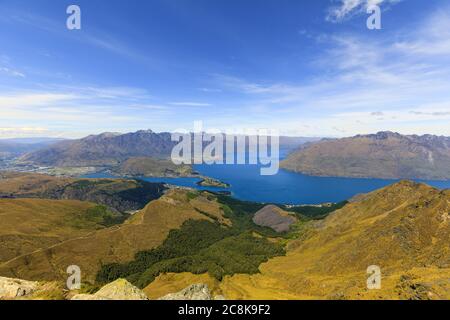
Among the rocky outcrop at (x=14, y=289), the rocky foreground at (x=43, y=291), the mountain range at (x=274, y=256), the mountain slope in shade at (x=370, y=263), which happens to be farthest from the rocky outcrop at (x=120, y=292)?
the mountain slope in shade at (x=370, y=263)

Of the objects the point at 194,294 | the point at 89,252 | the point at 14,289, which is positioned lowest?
the point at 89,252

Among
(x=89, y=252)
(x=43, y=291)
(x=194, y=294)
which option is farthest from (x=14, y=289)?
(x=89, y=252)

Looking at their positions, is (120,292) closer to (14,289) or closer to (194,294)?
(14,289)

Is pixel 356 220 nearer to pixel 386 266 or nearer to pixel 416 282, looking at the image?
pixel 386 266

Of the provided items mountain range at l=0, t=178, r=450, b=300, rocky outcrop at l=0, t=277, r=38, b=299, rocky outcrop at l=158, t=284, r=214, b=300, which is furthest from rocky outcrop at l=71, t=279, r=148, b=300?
rocky outcrop at l=158, t=284, r=214, b=300
